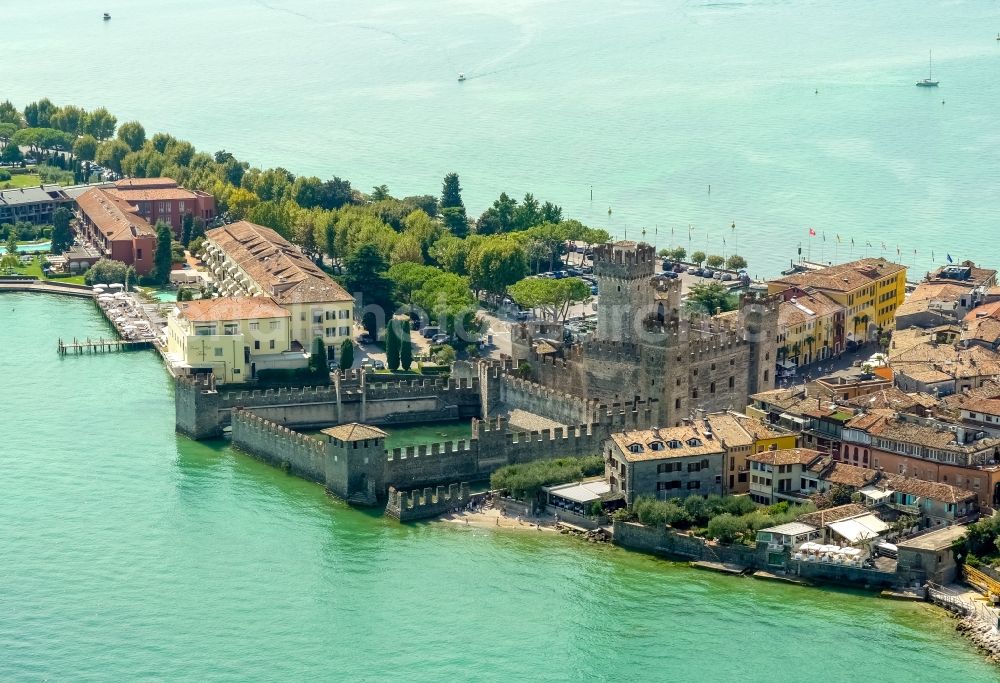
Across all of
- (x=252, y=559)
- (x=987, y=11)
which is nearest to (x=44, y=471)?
(x=252, y=559)

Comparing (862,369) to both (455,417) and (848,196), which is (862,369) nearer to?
(455,417)

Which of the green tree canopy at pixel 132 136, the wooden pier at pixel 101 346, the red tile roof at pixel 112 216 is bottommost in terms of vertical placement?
the wooden pier at pixel 101 346

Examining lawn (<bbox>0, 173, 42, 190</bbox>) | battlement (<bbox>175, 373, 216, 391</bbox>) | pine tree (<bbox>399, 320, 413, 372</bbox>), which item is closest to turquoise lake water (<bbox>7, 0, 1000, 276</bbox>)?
lawn (<bbox>0, 173, 42, 190</bbox>)

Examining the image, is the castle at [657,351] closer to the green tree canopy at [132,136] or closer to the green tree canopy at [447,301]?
the green tree canopy at [447,301]

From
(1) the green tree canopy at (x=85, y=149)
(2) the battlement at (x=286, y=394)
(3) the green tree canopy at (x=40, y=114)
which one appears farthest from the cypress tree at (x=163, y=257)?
(3) the green tree canopy at (x=40, y=114)

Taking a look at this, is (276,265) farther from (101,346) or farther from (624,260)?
(624,260)
